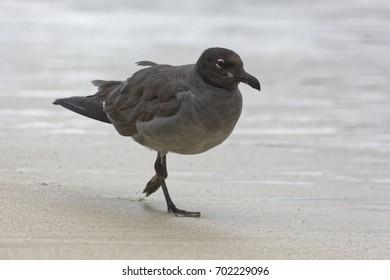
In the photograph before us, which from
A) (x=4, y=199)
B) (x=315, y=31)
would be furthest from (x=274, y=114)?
(x=315, y=31)

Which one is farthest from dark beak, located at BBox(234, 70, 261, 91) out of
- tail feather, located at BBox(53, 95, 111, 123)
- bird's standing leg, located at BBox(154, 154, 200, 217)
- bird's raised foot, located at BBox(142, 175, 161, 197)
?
tail feather, located at BBox(53, 95, 111, 123)

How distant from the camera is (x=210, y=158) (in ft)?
29.8

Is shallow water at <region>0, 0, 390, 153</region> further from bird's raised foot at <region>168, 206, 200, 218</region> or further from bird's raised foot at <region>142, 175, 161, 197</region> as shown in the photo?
bird's raised foot at <region>168, 206, 200, 218</region>

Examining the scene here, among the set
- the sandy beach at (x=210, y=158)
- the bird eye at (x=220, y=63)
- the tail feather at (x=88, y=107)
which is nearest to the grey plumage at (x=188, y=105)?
the bird eye at (x=220, y=63)

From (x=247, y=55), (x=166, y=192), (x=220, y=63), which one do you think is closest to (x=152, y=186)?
(x=166, y=192)

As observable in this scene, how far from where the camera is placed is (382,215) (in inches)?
282

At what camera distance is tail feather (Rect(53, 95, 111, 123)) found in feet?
24.9

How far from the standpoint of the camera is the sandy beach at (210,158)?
6.06 m

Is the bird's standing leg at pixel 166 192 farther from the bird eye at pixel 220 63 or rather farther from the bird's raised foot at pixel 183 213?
the bird eye at pixel 220 63

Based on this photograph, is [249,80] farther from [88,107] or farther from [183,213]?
[88,107]

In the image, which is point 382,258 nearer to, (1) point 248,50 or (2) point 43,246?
(2) point 43,246

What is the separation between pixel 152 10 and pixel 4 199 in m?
13.1

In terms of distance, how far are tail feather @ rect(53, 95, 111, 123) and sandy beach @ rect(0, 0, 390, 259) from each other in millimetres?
592

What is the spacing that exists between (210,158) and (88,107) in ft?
6.04
